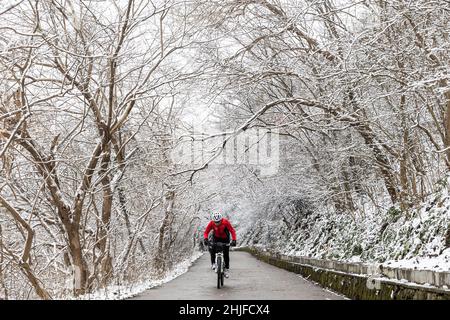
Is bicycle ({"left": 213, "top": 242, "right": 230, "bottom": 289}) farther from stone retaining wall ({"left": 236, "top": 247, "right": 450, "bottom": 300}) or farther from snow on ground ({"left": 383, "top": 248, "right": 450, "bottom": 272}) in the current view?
snow on ground ({"left": 383, "top": 248, "right": 450, "bottom": 272})

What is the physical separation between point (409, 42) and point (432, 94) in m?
1.20

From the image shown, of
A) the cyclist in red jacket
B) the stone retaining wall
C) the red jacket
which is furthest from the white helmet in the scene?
the stone retaining wall

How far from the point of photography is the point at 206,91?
47.5 feet

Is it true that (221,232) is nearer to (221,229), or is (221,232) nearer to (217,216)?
(221,229)

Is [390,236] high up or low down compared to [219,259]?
up

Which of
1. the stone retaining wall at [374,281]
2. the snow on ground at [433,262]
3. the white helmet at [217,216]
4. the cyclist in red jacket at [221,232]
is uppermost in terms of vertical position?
the white helmet at [217,216]

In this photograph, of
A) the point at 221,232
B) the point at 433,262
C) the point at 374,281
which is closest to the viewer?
the point at 433,262

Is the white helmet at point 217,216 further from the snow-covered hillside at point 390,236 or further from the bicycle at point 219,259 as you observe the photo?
the snow-covered hillside at point 390,236

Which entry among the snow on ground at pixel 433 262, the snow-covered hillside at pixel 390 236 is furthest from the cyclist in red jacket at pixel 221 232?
the snow on ground at pixel 433 262

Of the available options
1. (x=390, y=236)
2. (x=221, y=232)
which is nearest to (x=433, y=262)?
(x=390, y=236)

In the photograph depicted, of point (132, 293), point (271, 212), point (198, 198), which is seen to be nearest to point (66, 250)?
point (132, 293)

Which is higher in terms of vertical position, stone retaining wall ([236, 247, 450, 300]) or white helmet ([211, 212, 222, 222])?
white helmet ([211, 212, 222, 222])

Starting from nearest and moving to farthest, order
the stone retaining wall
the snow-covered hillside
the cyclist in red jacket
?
the stone retaining wall < the snow-covered hillside < the cyclist in red jacket

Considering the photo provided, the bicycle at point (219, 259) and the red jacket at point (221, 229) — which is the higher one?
the red jacket at point (221, 229)
